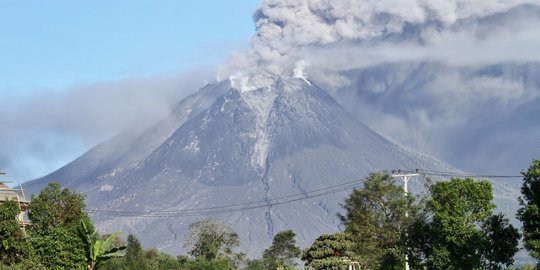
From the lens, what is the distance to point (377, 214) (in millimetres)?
95062

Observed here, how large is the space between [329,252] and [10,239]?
60186mm

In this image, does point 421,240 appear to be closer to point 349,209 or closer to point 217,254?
point 349,209

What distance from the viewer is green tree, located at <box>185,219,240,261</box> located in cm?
15088

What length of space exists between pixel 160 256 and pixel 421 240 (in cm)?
7556

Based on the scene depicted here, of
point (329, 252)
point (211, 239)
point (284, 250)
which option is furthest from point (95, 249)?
point (284, 250)

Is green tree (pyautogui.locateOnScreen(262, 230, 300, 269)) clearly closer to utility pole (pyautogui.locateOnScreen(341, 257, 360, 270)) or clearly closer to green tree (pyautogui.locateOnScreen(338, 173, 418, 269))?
utility pole (pyautogui.locateOnScreen(341, 257, 360, 270))

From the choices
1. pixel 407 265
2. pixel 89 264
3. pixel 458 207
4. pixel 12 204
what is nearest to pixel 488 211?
pixel 458 207

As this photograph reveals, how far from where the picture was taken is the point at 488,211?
75562 millimetres

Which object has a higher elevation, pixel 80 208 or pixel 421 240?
pixel 80 208

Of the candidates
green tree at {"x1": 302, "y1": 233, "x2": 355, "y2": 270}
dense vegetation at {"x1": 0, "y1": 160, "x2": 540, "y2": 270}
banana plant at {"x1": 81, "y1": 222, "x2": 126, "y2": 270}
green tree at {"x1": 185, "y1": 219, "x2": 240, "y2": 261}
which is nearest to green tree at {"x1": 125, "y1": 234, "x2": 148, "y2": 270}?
green tree at {"x1": 302, "y1": 233, "x2": 355, "y2": 270}

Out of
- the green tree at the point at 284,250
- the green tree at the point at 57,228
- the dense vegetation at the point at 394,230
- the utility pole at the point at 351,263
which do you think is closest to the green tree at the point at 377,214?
the dense vegetation at the point at 394,230

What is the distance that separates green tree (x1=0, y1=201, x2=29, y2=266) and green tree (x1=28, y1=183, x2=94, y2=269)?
2560 millimetres

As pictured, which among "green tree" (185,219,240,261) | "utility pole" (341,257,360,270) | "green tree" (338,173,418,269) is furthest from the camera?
"green tree" (185,219,240,261)

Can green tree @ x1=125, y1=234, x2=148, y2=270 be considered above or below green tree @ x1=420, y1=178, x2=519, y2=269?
above
